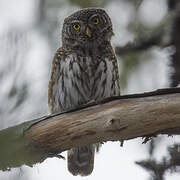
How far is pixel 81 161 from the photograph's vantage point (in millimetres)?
3975

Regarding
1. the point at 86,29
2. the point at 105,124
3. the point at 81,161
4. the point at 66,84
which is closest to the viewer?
the point at 105,124

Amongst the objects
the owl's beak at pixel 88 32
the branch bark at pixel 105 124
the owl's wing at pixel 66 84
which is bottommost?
the branch bark at pixel 105 124

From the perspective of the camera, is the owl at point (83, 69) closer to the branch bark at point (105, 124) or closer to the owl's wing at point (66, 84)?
the owl's wing at point (66, 84)

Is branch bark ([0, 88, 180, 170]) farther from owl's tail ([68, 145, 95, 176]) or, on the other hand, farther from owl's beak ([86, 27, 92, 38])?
owl's beak ([86, 27, 92, 38])

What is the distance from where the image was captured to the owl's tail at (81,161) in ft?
12.7

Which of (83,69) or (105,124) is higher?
(83,69)

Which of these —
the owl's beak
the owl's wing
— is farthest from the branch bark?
the owl's beak

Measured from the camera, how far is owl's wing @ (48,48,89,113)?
359 centimetres

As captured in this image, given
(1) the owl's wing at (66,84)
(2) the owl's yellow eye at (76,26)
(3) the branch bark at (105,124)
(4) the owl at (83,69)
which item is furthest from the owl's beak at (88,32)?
(3) the branch bark at (105,124)

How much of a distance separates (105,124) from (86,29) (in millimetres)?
2062

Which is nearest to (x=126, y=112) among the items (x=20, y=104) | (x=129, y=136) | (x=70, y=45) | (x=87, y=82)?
(x=129, y=136)

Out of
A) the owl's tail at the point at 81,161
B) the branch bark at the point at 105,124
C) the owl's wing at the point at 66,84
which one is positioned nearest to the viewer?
the branch bark at the point at 105,124

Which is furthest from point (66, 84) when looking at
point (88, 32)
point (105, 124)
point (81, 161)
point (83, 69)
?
point (105, 124)

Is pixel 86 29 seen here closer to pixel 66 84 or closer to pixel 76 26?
pixel 76 26
